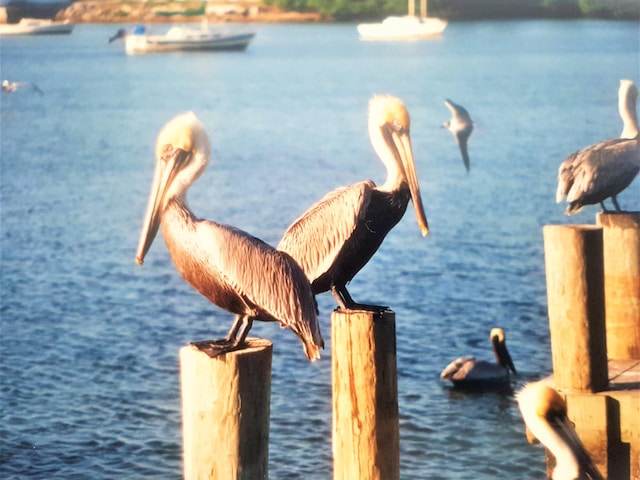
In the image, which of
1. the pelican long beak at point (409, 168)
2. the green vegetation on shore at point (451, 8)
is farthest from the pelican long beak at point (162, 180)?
the green vegetation on shore at point (451, 8)

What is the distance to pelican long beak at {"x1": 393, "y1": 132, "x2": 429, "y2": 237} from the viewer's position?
598cm

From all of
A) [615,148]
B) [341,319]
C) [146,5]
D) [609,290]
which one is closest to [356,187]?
[341,319]

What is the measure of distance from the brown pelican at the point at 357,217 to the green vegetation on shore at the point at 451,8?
104 ft

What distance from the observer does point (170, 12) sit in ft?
139

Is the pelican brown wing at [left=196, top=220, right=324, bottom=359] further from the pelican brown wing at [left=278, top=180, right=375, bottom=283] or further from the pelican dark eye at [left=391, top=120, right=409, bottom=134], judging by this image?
the pelican dark eye at [left=391, top=120, right=409, bottom=134]

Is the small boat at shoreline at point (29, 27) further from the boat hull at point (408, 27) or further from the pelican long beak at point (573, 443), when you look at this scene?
the boat hull at point (408, 27)

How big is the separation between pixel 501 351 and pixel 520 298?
10.7 ft

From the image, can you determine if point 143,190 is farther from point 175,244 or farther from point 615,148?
point 175,244

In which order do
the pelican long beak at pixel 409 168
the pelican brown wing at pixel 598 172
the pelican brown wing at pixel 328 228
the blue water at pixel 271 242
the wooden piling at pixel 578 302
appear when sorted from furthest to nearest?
the blue water at pixel 271 242, the pelican brown wing at pixel 598 172, the wooden piling at pixel 578 302, the pelican long beak at pixel 409 168, the pelican brown wing at pixel 328 228

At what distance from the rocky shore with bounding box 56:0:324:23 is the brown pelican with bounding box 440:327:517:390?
18574 millimetres

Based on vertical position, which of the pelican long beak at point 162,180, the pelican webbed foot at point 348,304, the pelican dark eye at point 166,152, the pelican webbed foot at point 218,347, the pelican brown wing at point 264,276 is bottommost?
the pelican webbed foot at point 218,347

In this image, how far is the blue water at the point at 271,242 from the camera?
10.7 m

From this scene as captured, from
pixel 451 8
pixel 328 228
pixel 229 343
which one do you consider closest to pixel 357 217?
pixel 328 228

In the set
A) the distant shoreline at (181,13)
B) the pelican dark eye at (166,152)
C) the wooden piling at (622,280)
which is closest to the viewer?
the pelican dark eye at (166,152)
